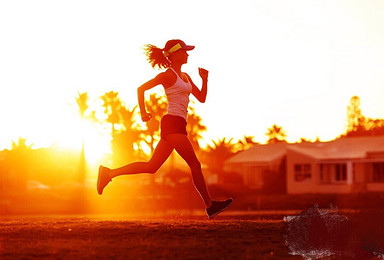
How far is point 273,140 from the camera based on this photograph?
141000 millimetres

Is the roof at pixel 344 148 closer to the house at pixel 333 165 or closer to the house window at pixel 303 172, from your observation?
the house at pixel 333 165

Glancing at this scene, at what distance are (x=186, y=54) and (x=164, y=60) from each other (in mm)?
295

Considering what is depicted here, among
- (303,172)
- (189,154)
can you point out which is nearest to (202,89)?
(189,154)

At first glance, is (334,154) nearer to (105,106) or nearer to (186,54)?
(105,106)

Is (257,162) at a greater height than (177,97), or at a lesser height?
greater

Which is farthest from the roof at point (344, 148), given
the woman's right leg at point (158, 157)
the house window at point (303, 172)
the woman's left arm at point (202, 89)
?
the woman's right leg at point (158, 157)

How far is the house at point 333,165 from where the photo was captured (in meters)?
64.6

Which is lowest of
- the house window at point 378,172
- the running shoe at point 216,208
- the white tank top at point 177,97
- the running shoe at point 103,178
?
the running shoe at point 216,208

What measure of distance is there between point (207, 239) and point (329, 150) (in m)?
61.1

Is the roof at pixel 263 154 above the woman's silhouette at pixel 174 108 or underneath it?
above

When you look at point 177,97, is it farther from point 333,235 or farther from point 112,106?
point 112,106

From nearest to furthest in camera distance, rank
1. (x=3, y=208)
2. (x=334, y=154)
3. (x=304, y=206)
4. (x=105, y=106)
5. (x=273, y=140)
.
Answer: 1. (x=304, y=206)
2. (x=3, y=208)
3. (x=334, y=154)
4. (x=105, y=106)
5. (x=273, y=140)

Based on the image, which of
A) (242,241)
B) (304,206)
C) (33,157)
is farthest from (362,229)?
(33,157)

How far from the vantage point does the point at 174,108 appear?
1103cm
